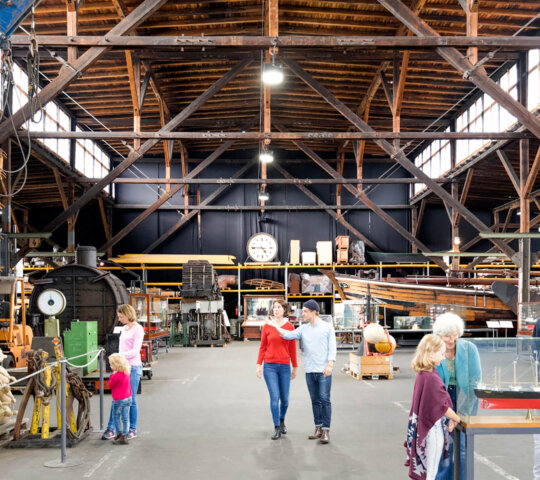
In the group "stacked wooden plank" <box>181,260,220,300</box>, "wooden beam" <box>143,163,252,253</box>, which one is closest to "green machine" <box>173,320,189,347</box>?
"stacked wooden plank" <box>181,260,220,300</box>

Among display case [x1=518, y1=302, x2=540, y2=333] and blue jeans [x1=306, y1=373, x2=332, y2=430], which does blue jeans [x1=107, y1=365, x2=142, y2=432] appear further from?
display case [x1=518, y1=302, x2=540, y2=333]

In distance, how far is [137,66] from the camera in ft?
53.2

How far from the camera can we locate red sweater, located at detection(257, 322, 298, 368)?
23.3 feet

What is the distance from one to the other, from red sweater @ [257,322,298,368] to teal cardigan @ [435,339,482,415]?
110 inches

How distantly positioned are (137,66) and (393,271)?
16249 mm

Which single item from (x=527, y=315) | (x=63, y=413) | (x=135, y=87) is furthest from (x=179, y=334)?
(x=63, y=413)

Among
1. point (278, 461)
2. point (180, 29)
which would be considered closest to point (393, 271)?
point (180, 29)

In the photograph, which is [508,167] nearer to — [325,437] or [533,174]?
[533,174]

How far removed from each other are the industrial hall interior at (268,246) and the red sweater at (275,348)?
3cm

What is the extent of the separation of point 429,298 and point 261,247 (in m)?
10.6

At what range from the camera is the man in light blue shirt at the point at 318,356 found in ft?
22.7

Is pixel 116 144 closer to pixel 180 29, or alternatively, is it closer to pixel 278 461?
pixel 180 29

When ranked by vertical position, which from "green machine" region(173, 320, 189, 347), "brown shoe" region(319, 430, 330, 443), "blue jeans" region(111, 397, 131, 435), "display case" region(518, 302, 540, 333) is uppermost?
"display case" region(518, 302, 540, 333)

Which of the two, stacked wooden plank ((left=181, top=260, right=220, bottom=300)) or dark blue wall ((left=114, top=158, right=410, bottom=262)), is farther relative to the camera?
dark blue wall ((left=114, top=158, right=410, bottom=262))
